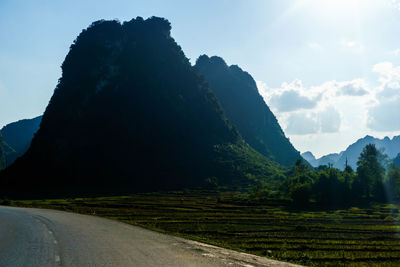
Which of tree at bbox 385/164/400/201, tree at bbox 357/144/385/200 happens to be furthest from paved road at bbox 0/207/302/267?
tree at bbox 385/164/400/201

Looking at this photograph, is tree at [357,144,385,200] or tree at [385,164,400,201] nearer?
tree at [385,164,400,201]

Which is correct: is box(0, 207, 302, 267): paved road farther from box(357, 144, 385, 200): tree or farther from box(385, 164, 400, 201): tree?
box(385, 164, 400, 201): tree

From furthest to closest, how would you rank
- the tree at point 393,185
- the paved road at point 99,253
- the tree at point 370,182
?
the tree at point 370,182 → the tree at point 393,185 → the paved road at point 99,253

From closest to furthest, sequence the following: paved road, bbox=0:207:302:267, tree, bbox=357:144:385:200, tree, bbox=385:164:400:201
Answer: paved road, bbox=0:207:302:267 < tree, bbox=385:164:400:201 < tree, bbox=357:144:385:200

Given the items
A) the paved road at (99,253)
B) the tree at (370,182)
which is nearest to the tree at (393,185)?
the tree at (370,182)

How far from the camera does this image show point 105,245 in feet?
68.0

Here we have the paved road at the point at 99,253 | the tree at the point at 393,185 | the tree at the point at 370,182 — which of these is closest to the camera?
the paved road at the point at 99,253

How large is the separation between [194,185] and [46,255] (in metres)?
140

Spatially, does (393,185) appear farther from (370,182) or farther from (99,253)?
(99,253)

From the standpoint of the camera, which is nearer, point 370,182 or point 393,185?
point 393,185

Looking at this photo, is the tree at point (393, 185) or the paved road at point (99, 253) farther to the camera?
the tree at point (393, 185)

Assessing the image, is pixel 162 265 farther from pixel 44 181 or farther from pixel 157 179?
pixel 44 181

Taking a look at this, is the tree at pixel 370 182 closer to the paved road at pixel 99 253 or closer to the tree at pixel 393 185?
the tree at pixel 393 185

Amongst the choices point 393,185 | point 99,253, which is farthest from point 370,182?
point 99,253
